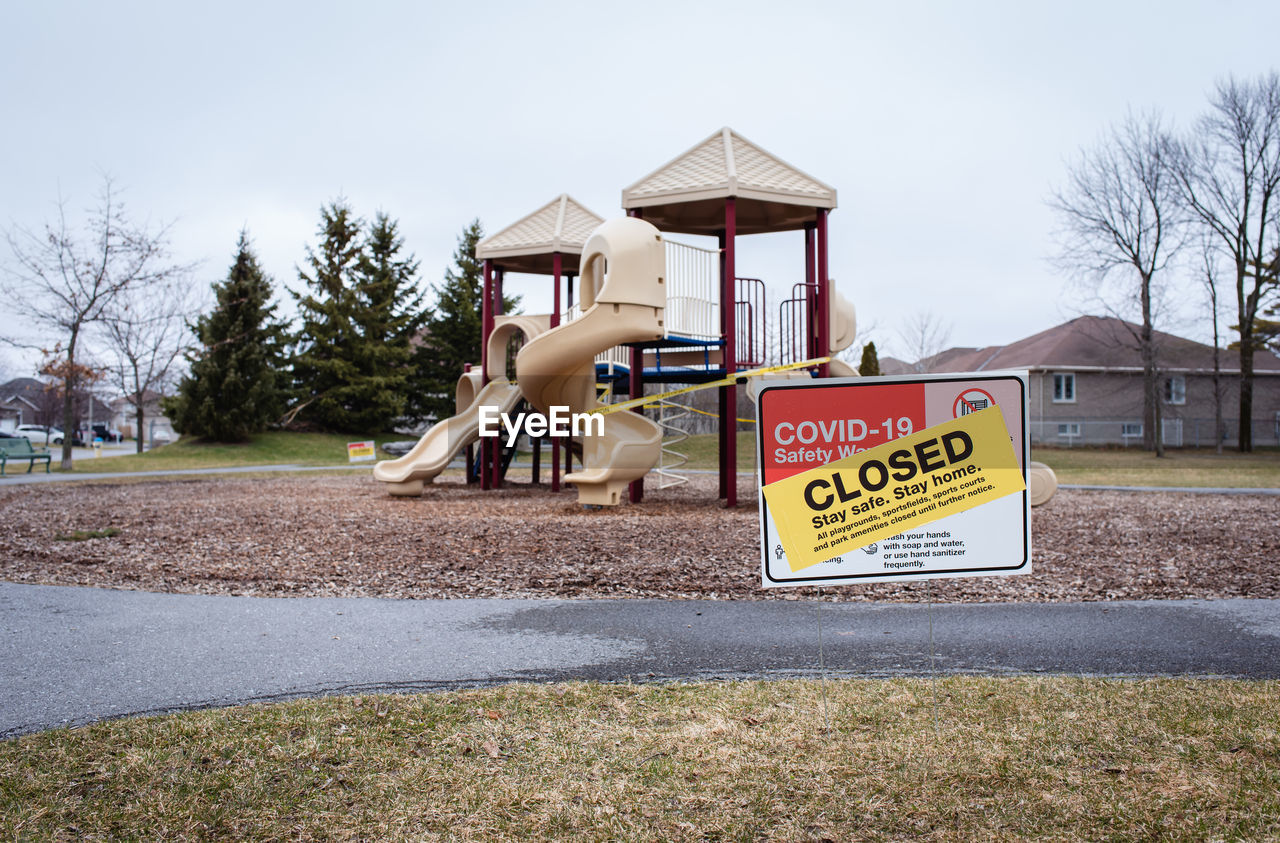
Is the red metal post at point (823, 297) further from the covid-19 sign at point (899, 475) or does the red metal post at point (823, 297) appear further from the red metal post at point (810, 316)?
the covid-19 sign at point (899, 475)

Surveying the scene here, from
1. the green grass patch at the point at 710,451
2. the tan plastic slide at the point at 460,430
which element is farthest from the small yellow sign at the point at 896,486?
the green grass patch at the point at 710,451

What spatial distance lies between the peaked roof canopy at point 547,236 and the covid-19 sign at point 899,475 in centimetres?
1454

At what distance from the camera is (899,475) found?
3.93 m

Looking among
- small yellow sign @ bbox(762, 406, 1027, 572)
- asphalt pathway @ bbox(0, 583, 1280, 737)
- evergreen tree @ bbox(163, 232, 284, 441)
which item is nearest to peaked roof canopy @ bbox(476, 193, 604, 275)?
asphalt pathway @ bbox(0, 583, 1280, 737)

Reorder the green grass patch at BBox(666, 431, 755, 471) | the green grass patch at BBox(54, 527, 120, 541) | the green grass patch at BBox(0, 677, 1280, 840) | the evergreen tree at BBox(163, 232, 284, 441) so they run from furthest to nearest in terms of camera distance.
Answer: the evergreen tree at BBox(163, 232, 284, 441) → the green grass patch at BBox(666, 431, 755, 471) → the green grass patch at BBox(54, 527, 120, 541) → the green grass patch at BBox(0, 677, 1280, 840)

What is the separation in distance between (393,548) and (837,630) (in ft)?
17.3

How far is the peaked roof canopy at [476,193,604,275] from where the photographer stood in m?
18.1

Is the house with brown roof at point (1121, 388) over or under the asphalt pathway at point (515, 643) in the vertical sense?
over

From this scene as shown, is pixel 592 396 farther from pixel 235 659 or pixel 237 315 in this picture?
pixel 237 315

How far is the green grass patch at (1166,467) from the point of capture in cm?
2164

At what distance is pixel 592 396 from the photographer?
1450cm

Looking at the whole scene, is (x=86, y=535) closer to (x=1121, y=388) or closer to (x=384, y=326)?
(x=384, y=326)

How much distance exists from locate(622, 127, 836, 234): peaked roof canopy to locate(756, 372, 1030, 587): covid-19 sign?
10.3m

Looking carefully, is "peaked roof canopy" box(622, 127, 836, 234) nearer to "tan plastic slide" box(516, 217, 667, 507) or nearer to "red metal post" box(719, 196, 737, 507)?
"red metal post" box(719, 196, 737, 507)
